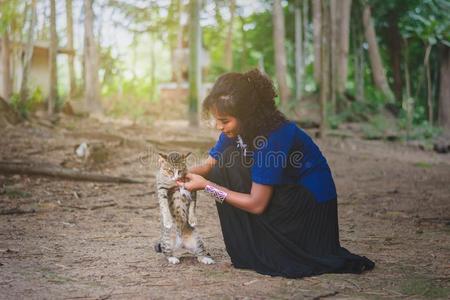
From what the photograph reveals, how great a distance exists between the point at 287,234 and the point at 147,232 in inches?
83.1

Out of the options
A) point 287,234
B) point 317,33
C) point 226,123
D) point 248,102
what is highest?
point 317,33

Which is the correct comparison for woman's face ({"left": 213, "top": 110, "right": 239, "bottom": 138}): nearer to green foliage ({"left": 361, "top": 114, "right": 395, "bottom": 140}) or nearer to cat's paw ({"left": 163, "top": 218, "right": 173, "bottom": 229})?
cat's paw ({"left": 163, "top": 218, "right": 173, "bottom": 229})

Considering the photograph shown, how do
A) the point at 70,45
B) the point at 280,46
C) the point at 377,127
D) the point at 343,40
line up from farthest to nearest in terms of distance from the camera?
the point at 70,45 → the point at 343,40 → the point at 280,46 → the point at 377,127

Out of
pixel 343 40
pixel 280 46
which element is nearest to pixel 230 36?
pixel 280 46

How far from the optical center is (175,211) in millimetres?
4152

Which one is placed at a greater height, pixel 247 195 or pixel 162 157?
pixel 162 157

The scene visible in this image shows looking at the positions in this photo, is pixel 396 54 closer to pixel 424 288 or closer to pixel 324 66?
pixel 324 66

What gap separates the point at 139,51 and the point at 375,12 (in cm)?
3169

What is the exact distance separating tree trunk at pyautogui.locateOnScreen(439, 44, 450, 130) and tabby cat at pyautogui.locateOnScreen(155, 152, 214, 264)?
17.4 metres

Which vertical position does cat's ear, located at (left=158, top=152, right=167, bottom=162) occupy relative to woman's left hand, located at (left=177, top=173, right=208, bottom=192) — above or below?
above

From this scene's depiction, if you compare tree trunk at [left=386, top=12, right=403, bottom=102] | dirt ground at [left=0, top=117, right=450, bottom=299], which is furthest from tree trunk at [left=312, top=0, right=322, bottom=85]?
dirt ground at [left=0, top=117, right=450, bottom=299]

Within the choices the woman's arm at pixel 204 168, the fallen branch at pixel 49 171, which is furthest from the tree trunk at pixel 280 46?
the woman's arm at pixel 204 168

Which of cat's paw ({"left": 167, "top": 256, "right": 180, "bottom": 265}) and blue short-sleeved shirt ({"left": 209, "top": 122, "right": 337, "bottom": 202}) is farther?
cat's paw ({"left": 167, "top": 256, "right": 180, "bottom": 265})

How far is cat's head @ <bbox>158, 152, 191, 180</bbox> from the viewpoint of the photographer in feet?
12.9
